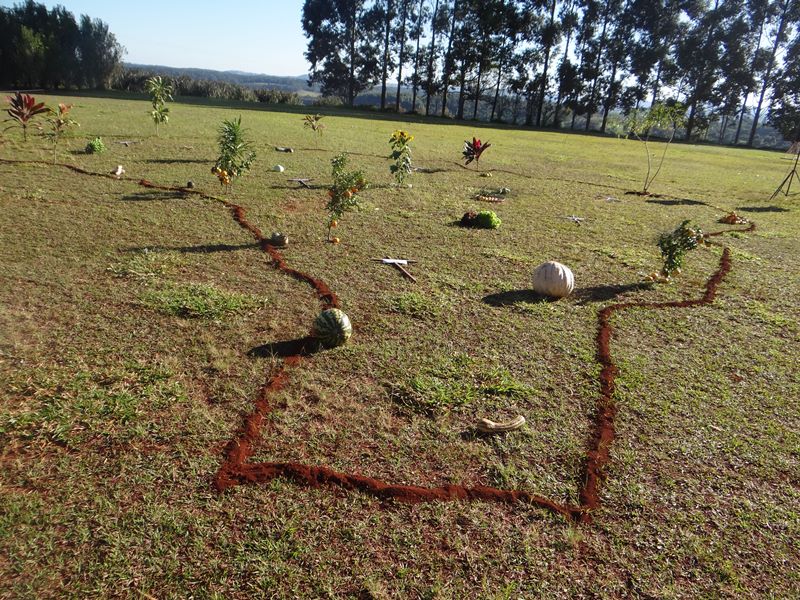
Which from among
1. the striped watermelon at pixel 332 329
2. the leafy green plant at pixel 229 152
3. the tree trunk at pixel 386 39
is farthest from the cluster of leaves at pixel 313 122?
the tree trunk at pixel 386 39

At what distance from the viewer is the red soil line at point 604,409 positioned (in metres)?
2.77

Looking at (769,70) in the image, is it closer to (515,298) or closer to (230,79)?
(515,298)

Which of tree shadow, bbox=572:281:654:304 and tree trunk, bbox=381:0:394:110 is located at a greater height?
tree trunk, bbox=381:0:394:110

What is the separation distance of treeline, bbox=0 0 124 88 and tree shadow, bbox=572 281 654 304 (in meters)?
42.0

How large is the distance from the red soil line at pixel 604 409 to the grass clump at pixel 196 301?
→ 312 centimetres

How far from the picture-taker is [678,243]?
19.4 feet

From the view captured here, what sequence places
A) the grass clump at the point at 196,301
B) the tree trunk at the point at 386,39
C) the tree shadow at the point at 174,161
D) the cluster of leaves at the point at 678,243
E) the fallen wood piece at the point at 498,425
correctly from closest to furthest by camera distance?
the fallen wood piece at the point at 498,425 → the grass clump at the point at 196,301 → the cluster of leaves at the point at 678,243 → the tree shadow at the point at 174,161 → the tree trunk at the point at 386,39

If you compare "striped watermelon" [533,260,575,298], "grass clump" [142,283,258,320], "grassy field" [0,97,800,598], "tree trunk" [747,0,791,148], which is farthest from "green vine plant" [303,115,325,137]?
"tree trunk" [747,0,791,148]

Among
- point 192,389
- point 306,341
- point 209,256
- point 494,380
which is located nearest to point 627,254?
point 494,380

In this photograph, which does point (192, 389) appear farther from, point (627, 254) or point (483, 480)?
point (627, 254)

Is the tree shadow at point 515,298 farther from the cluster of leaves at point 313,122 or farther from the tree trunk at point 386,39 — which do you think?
the tree trunk at point 386,39

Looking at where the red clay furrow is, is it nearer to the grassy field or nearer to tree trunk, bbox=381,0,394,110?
the grassy field

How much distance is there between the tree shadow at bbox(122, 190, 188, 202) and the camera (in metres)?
8.14

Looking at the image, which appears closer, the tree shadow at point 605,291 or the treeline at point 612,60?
the tree shadow at point 605,291
